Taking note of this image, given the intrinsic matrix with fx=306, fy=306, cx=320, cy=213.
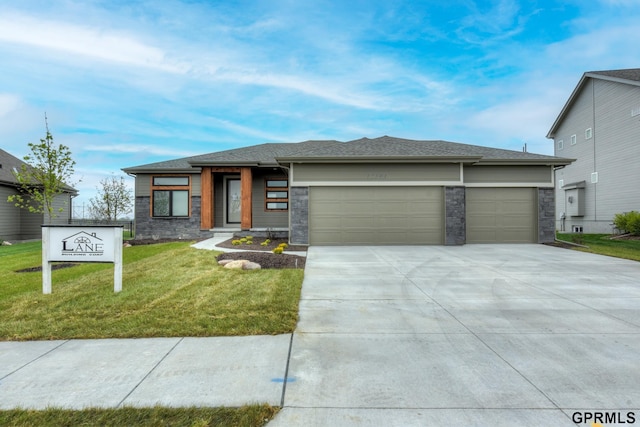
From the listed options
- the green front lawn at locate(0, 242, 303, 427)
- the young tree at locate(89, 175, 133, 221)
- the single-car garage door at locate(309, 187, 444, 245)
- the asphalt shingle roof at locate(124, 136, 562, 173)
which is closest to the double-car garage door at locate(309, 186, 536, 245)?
the single-car garage door at locate(309, 187, 444, 245)

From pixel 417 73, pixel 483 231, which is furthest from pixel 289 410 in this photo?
pixel 417 73

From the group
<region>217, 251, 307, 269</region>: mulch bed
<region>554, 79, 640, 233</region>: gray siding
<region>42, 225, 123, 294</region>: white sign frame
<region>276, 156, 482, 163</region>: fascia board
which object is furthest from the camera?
<region>554, 79, 640, 233</region>: gray siding

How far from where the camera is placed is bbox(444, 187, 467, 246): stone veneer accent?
476 inches

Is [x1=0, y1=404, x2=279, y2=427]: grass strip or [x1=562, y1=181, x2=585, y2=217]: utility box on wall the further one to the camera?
[x1=562, y1=181, x2=585, y2=217]: utility box on wall

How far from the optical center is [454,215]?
12156 millimetres

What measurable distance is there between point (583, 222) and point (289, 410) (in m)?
25.5

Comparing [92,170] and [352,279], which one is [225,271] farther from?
[92,170]

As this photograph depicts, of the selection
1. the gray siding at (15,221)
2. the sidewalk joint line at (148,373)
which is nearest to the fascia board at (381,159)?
the sidewalk joint line at (148,373)

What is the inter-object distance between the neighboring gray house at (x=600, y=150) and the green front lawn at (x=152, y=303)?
832 inches

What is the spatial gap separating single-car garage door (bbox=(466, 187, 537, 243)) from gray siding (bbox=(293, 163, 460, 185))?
67.7 inches

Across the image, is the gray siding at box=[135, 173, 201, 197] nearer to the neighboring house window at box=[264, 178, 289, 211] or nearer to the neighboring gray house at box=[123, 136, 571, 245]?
the neighboring gray house at box=[123, 136, 571, 245]

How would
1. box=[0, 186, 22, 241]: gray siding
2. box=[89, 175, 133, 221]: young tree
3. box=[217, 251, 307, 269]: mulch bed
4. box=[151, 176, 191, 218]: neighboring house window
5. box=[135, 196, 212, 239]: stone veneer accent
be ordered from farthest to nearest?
box=[89, 175, 133, 221]: young tree
box=[0, 186, 22, 241]: gray siding
box=[151, 176, 191, 218]: neighboring house window
box=[135, 196, 212, 239]: stone veneer accent
box=[217, 251, 307, 269]: mulch bed

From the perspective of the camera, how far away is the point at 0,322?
402cm

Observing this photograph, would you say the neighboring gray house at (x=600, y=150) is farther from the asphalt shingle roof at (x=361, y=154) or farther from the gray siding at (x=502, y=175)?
the gray siding at (x=502, y=175)
